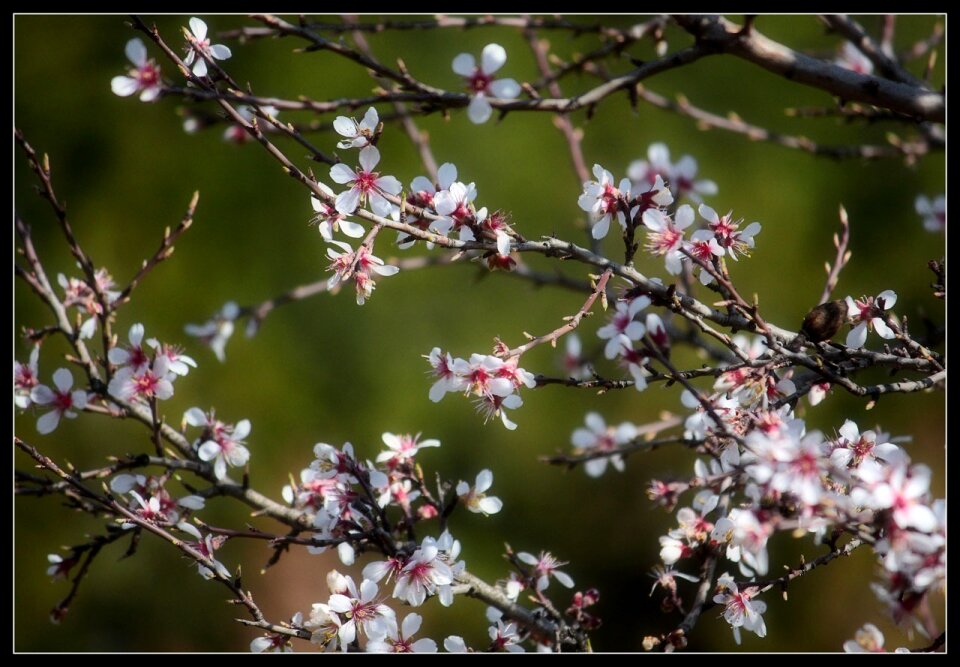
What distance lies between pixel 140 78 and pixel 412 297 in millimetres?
2715

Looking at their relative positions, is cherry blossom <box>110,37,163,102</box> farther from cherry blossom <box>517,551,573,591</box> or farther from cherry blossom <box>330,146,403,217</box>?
cherry blossom <box>517,551,573,591</box>

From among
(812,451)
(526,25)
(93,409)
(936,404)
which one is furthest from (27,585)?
(936,404)

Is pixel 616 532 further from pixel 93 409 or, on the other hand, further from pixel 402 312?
pixel 93 409

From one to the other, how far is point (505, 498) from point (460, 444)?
0.35 meters

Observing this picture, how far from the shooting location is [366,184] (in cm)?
127

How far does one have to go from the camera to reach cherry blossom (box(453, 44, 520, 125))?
4.56ft

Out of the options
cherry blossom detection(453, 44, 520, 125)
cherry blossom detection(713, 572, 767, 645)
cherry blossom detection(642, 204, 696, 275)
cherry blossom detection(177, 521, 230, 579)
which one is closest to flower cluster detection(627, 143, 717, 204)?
cherry blossom detection(453, 44, 520, 125)

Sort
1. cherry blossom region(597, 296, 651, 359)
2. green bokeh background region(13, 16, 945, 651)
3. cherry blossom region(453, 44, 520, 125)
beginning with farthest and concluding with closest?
green bokeh background region(13, 16, 945, 651) → cherry blossom region(453, 44, 520, 125) → cherry blossom region(597, 296, 651, 359)

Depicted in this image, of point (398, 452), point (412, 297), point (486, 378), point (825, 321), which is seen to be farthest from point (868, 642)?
point (412, 297)

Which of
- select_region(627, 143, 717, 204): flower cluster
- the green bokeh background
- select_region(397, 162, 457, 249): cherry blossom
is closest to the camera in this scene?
select_region(397, 162, 457, 249): cherry blossom

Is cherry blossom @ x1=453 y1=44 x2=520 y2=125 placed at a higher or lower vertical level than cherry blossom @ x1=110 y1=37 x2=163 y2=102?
lower

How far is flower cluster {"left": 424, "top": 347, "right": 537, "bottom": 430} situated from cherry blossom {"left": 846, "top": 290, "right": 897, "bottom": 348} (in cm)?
56

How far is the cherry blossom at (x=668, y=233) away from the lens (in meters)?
1.24

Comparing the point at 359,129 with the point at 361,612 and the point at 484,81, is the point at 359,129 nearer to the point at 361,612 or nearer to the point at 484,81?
the point at 484,81
